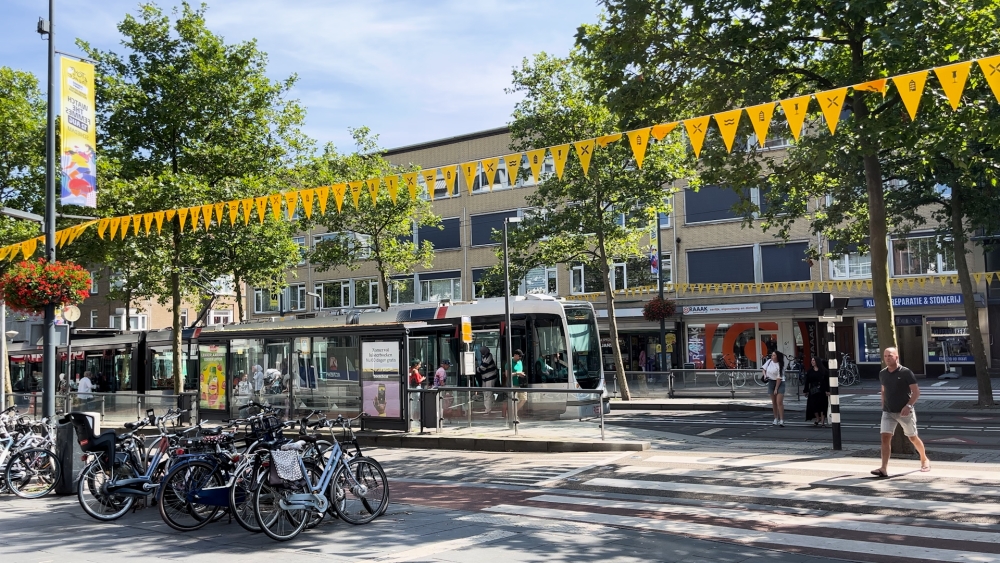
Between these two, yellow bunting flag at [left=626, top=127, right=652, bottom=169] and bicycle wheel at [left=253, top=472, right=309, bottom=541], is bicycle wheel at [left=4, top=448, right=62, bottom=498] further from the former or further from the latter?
yellow bunting flag at [left=626, top=127, right=652, bottom=169]

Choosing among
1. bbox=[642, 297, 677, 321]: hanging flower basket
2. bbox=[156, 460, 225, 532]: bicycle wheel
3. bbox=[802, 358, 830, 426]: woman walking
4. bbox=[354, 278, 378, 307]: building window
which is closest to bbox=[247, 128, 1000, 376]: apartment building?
bbox=[642, 297, 677, 321]: hanging flower basket

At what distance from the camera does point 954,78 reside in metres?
9.76

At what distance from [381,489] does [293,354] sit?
34.3ft

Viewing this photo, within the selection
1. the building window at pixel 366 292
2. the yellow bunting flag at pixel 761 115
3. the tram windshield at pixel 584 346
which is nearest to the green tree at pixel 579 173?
the tram windshield at pixel 584 346

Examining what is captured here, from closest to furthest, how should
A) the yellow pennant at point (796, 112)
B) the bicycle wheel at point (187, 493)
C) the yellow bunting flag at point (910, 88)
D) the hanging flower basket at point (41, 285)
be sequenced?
the bicycle wheel at point (187, 493)
the yellow bunting flag at point (910, 88)
the yellow pennant at point (796, 112)
the hanging flower basket at point (41, 285)

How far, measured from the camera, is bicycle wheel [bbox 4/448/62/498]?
11.3 metres

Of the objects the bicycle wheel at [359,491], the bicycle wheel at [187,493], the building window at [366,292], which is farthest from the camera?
the building window at [366,292]

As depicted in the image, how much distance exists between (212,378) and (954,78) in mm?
17747

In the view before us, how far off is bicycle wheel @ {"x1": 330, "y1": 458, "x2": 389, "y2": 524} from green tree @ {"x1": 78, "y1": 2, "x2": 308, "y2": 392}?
15669mm

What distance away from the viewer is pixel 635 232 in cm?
2827

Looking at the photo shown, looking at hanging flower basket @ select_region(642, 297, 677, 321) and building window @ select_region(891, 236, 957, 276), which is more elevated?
building window @ select_region(891, 236, 957, 276)

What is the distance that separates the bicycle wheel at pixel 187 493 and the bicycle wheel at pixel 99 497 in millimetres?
1045

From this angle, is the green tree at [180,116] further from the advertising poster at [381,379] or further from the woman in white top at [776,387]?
the woman in white top at [776,387]

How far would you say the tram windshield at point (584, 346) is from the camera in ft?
69.3
